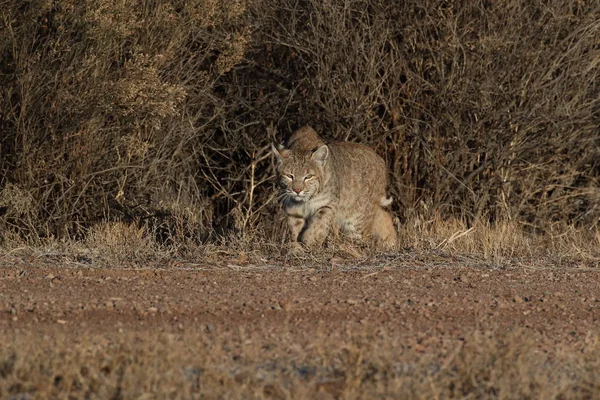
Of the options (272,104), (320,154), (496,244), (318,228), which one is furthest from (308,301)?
(272,104)

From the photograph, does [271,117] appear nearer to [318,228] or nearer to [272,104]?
[272,104]

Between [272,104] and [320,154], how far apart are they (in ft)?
9.86

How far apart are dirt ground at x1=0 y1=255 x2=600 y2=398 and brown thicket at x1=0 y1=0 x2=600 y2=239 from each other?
289 centimetres

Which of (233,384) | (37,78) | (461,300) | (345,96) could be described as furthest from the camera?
(345,96)

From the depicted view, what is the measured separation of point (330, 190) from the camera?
10.4m

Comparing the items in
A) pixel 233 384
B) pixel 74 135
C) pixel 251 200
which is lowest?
pixel 251 200

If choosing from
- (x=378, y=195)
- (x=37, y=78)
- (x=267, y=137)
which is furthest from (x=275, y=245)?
(x=267, y=137)

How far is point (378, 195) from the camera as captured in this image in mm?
11352

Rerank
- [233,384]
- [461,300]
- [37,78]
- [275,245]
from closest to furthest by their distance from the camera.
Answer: [233,384], [461,300], [275,245], [37,78]

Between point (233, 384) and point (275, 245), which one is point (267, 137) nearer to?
point (275, 245)

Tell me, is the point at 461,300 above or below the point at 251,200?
above

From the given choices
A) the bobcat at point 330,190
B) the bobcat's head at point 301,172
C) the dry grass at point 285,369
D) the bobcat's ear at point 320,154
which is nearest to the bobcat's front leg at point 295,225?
the bobcat at point 330,190

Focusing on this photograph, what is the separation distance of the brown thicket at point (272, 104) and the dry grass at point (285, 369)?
5.60 metres

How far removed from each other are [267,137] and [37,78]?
3.46 meters
